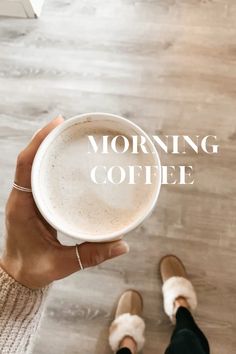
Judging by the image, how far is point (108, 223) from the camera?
60cm

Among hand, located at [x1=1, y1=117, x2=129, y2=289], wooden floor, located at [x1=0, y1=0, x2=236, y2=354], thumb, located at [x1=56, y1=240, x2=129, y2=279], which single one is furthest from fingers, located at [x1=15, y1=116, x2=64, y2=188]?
wooden floor, located at [x1=0, y1=0, x2=236, y2=354]

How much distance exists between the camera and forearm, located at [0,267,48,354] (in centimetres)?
72

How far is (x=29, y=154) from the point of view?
676 mm

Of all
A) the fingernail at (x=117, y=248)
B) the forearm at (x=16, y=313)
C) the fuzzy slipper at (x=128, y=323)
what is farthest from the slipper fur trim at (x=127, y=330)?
the fingernail at (x=117, y=248)

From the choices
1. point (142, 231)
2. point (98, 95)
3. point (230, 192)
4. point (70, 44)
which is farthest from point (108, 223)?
point (70, 44)

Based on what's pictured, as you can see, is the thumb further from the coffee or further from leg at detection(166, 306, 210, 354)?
leg at detection(166, 306, 210, 354)

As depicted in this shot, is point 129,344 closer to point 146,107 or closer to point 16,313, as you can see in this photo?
point 16,313

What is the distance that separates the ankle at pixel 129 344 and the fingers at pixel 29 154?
592 mm

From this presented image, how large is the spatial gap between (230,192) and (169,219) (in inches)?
8.1

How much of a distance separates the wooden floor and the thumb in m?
0.46

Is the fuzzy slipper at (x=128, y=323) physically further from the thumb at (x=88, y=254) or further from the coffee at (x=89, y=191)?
the coffee at (x=89, y=191)

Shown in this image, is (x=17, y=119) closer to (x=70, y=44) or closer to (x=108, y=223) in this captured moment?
(x=70, y=44)

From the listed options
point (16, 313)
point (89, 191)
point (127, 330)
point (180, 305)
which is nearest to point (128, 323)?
point (127, 330)

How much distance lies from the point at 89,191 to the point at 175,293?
608 millimetres
